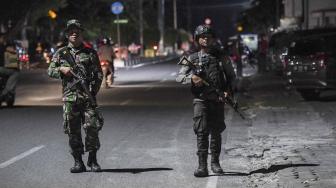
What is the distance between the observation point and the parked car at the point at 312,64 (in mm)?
19594

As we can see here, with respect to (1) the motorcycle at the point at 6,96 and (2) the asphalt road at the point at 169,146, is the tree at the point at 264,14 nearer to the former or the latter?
(1) the motorcycle at the point at 6,96

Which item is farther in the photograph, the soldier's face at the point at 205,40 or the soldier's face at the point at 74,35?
the soldier's face at the point at 74,35

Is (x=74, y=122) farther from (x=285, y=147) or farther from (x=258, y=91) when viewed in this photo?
(x=258, y=91)

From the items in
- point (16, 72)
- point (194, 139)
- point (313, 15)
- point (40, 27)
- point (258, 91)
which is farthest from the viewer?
point (40, 27)

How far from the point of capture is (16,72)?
19.4 metres

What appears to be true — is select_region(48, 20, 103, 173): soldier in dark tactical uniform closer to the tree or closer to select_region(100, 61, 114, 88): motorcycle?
select_region(100, 61, 114, 88): motorcycle

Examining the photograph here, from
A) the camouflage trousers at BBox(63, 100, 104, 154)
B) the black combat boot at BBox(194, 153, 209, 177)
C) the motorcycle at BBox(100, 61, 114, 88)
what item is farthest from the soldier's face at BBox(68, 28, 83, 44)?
the motorcycle at BBox(100, 61, 114, 88)

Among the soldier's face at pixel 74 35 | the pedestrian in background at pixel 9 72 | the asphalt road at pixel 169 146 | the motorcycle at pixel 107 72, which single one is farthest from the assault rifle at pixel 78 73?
the motorcycle at pixel 107 72

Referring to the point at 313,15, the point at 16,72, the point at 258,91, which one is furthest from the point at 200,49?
the point at 313,15

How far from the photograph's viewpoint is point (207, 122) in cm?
907

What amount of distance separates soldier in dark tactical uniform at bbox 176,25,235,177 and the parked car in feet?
35.8

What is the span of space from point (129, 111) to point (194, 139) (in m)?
5.22

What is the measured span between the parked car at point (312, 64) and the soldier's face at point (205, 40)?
1116 cm

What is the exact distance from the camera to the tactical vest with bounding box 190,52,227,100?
8945mm
